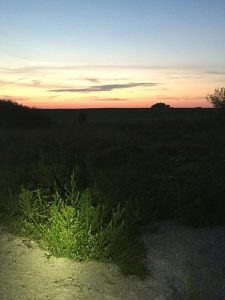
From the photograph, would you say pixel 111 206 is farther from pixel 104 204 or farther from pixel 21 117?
pixel 21 117

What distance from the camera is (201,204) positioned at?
25.3 feet

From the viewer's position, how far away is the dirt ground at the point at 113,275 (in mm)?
5043

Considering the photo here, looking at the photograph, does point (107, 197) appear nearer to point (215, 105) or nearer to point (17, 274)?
point (17, 274)

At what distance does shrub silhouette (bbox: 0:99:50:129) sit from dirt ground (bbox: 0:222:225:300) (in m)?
29.2

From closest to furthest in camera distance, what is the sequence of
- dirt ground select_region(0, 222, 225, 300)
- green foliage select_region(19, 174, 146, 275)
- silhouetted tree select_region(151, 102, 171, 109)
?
dirt ground select_region(0, 222, 225, 300), green foliage select_region(19, 174, 146, 275), silhouetted tree select_region(151, 102, 171, 109)

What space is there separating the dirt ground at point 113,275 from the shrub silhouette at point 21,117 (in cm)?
2920

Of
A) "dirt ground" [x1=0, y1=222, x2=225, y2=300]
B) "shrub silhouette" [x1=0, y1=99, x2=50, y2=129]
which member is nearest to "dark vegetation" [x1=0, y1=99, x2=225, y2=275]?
"dirt ground" [x1=0, y1=222, x2=225, y2=300]

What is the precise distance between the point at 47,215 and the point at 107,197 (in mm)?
923

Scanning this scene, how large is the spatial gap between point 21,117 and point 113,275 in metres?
32.4

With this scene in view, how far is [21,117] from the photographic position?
36.8 m

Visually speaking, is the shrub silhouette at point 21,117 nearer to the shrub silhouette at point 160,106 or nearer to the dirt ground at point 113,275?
the dirt ground at point 113,275

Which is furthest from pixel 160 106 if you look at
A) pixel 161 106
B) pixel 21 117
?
pixel 21 117

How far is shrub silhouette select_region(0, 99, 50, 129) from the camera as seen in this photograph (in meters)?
35.8

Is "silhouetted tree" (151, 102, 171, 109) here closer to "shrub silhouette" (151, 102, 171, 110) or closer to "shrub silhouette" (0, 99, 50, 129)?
"shrub silhouette" (151, 102, 171, 110)
